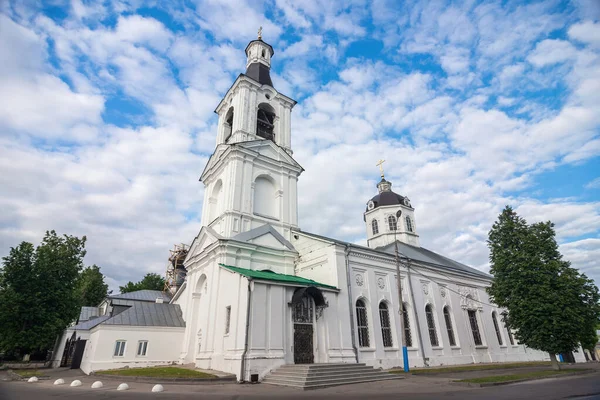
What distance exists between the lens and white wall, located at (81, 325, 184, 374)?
1803 centimetres

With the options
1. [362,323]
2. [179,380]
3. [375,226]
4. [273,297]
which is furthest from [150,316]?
[375,226]

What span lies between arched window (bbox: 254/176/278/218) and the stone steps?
38.2 feet

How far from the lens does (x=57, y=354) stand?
28.9 m

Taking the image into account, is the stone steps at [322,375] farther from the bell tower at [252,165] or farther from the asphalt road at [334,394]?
the bell tower at [252,165]

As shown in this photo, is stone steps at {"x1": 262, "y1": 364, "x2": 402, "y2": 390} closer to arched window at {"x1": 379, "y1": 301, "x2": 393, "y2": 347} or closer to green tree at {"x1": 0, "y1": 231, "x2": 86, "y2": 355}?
arched window at {"x1": 379, "y1": 301, "x2": 393, "y2": 347}

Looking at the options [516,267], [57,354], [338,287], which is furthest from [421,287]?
[57,354]

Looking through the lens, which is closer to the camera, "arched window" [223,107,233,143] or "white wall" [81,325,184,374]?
"white wall" [81,325,184,374]

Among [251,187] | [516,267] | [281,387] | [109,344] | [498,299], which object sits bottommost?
[281,387]

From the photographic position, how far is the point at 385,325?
2077cm

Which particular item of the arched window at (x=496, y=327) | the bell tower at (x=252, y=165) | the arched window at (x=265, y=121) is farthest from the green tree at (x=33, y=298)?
the arched window at (x=496, y=327)

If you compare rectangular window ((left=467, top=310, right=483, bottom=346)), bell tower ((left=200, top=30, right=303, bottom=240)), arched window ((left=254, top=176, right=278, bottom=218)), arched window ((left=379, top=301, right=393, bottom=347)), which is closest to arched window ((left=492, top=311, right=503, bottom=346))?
rectangular window ((left=467, top=310, right=483, bottom=346))

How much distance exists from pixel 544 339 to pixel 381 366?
30.1ft

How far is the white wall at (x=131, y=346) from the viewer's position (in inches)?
710

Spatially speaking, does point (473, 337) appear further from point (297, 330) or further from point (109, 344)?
point (109, 344)
